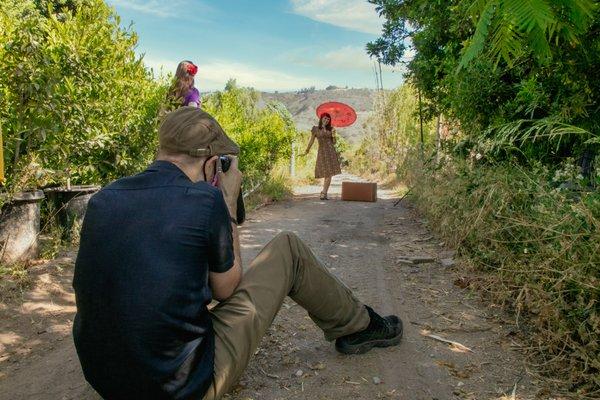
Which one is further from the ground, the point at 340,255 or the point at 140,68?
the point at 140,68

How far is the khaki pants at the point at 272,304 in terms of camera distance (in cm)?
217

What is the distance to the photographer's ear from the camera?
2148 millimetres

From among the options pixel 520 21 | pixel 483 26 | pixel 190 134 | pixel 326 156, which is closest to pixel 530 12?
pixel 520 21

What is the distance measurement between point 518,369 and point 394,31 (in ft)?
27.1

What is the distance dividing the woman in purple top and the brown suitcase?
4.72 m

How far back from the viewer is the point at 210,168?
7.15 feet

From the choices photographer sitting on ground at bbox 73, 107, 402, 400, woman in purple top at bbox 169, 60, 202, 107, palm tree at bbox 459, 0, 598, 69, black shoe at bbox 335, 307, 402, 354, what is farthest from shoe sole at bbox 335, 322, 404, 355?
woman in purple top at bbox 169, 60, 202, 107

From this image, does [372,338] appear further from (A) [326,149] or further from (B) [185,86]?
(A) [326,149]

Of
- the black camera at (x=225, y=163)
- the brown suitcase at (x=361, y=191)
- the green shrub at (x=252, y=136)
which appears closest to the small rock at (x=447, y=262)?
the black camera at (x=225, y=163)

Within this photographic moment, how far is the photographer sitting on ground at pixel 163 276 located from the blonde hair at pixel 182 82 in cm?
432

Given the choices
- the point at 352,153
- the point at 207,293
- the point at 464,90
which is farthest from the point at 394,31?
the point at 352,153

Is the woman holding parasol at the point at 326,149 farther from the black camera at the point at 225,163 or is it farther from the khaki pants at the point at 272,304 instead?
the black camera at the point at 225,163

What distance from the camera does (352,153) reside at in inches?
934

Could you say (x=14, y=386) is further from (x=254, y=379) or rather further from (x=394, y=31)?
(x=394, y=31)
